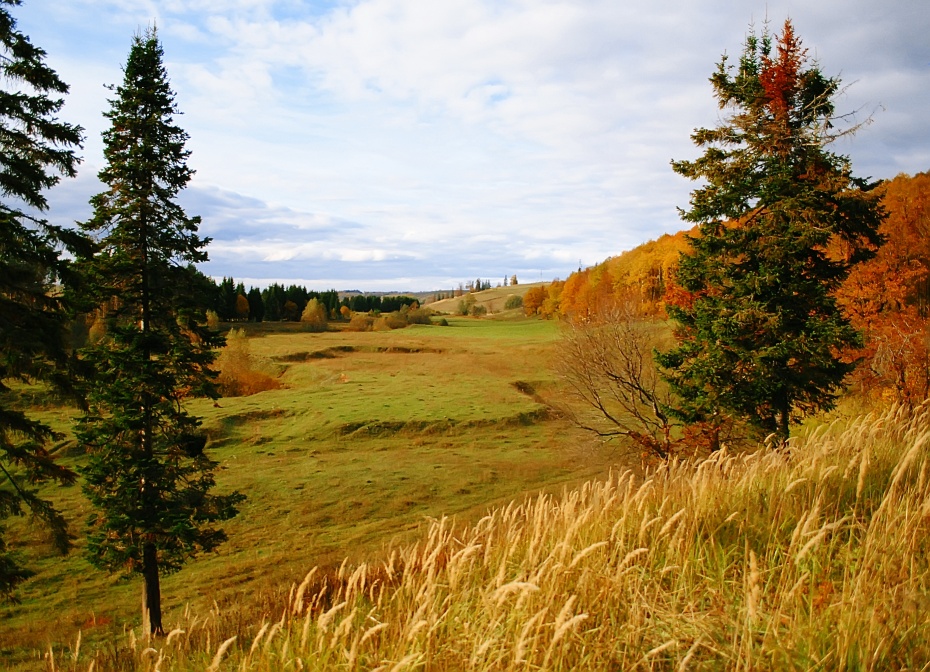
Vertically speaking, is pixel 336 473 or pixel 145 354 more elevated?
pixel 145 354

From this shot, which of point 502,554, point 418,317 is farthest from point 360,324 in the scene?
point 502,554

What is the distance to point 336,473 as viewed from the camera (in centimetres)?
3097

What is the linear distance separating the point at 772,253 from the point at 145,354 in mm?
20883

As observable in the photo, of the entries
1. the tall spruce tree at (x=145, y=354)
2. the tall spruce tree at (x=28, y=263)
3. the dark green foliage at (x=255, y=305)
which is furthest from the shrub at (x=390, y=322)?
the tall spruce tree at (x=28, y=263)

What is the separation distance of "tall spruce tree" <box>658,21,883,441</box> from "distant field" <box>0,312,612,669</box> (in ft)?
23.9

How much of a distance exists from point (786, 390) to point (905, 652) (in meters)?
18.8

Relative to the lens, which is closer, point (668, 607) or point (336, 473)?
point (668, 607)

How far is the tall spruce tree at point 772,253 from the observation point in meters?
18.6

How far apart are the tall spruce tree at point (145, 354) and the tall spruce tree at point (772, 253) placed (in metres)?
17.3

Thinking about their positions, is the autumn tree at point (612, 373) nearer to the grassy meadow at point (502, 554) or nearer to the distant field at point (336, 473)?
the distant field at point (336, 473)

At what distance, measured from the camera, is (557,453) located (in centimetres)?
3231

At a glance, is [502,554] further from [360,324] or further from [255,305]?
[255,305]

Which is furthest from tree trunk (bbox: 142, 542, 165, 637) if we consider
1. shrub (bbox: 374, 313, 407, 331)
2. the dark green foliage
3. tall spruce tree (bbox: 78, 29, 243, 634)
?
the dark green foliage

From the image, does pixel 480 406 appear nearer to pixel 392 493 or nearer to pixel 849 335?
pixel 392 493
